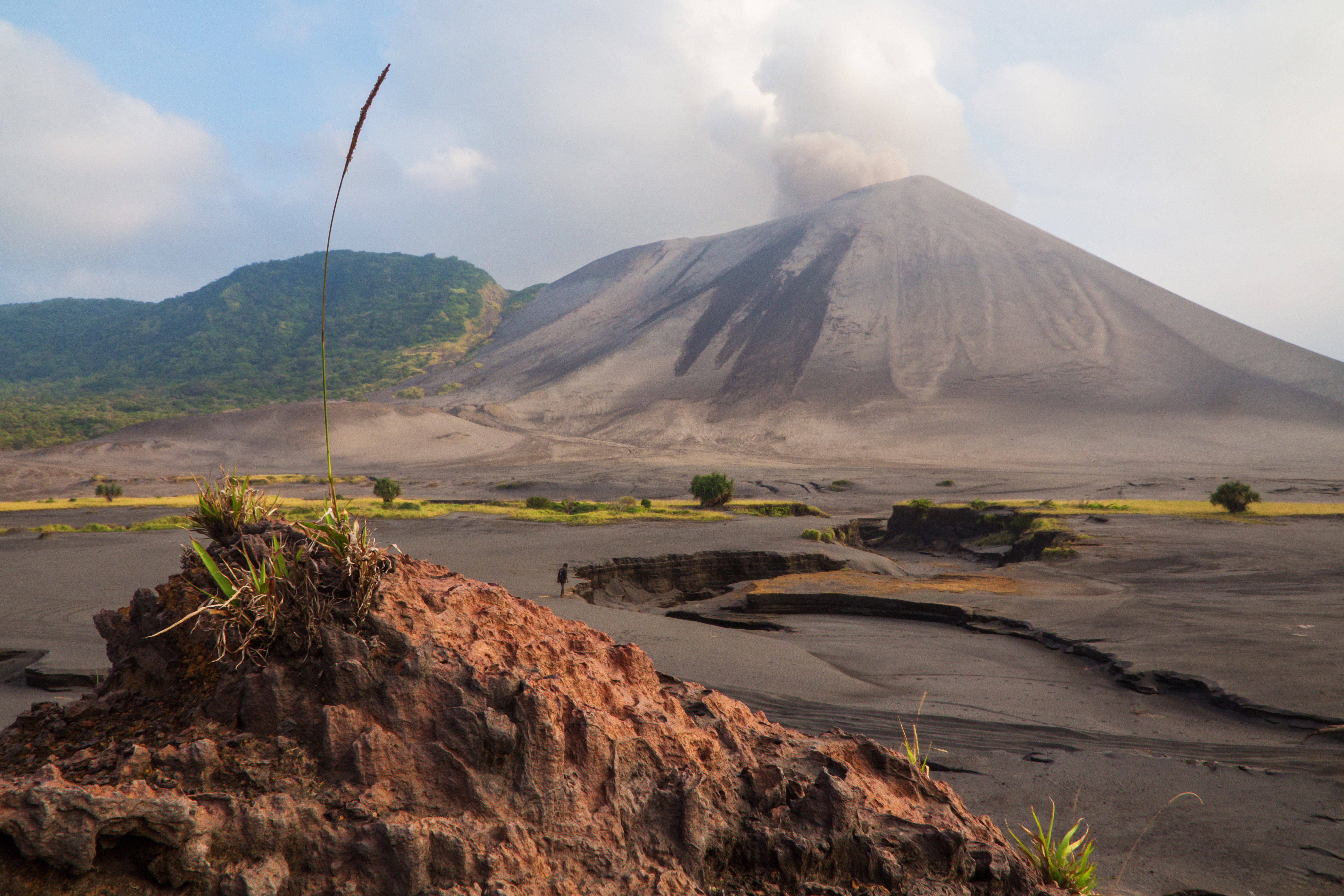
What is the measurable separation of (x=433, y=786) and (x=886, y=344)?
10103cm

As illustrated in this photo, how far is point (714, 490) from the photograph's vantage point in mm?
30859

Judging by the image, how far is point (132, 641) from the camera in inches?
108

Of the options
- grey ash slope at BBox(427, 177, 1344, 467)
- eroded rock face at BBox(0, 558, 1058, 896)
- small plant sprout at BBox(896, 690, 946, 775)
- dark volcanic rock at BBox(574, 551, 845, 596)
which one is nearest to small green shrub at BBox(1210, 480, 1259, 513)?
dark volcanic rock at BBox(574, 551, 845, 596)

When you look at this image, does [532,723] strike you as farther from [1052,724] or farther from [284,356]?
[284,356]

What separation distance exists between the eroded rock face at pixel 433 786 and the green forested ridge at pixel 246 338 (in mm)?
94561

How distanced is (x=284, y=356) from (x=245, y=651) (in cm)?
15206

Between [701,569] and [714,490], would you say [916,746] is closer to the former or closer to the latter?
[701,569]

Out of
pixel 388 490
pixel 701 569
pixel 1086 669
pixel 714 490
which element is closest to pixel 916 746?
pixel 1086 669

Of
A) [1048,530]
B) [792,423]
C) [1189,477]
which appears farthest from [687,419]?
[1048,530]

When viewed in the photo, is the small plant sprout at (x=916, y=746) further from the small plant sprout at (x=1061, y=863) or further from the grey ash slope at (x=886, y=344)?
the grey ash slope at (x=886, y=344)

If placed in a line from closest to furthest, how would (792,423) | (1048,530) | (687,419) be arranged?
(1048,530)
(792,423)
(687,419)

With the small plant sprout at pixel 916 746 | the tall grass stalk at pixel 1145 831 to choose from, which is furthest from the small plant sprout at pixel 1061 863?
the small plant sprout at pixel 916 746

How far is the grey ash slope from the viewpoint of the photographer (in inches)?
3177

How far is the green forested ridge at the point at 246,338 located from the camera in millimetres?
110938
